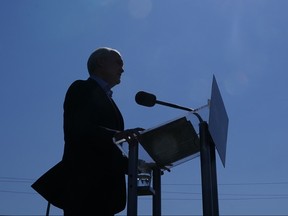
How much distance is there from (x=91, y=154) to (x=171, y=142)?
52cm

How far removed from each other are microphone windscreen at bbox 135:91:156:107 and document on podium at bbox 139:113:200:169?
0.94 ft

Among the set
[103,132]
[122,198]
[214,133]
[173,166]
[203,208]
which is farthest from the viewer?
[173,166]

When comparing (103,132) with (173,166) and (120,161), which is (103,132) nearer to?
(120,161)

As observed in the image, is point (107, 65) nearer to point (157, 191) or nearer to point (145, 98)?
point (145, 98)

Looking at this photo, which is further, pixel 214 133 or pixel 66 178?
pixel 66 178

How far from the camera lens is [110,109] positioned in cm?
291

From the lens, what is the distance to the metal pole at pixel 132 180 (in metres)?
2.28

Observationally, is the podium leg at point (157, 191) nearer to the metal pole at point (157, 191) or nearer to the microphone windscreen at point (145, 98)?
the metal pole at point (157, 191)

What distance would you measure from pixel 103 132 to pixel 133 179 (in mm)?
397

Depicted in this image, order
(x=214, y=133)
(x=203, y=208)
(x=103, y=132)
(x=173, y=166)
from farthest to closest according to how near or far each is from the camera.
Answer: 1. (x=173, y=166)
2. (x=103, y=132)
3. (x=214, y=133)
4. (x=203, y=208)

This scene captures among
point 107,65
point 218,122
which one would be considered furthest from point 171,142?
point 107,65

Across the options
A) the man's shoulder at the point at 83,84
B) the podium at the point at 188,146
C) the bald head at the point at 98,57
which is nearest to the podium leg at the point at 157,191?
the podium at the point at 188,146

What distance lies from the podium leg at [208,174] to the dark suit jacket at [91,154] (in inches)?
22.0

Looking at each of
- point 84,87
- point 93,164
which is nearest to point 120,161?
point 93,164
